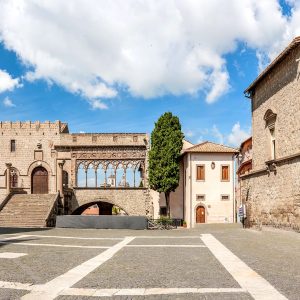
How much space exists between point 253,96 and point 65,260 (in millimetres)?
18513

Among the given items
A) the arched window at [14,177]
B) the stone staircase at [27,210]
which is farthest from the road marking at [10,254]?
the arched window at [14,177]

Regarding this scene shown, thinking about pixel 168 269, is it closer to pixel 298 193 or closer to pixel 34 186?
pixel 298 193

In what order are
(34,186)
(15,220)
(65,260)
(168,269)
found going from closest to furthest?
(168,269) < (65,260) < (15,220) < (34,186)

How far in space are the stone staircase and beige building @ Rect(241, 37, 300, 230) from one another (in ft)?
51.2

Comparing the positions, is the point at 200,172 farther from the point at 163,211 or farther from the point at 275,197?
the point at 275,197

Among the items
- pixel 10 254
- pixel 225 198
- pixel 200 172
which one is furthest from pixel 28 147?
pixel 10 254

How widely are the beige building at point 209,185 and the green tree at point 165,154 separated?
1629 millimetres

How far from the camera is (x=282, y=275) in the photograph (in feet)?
23.3

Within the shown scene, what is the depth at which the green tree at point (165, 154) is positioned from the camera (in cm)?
3650

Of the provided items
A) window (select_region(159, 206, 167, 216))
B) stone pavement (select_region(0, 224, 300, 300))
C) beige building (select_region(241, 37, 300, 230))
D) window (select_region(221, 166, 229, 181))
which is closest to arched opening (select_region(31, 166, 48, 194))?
window (select_region(159, 206, 167, 216))

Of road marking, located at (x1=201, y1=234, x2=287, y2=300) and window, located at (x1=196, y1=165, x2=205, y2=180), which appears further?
window, located at (x1=196, y1=165, x2=205, y2=180)

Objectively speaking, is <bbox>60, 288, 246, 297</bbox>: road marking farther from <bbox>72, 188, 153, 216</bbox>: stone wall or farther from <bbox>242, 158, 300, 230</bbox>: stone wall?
<bbox>72, 188, 153, 216</bbox>: stone wall

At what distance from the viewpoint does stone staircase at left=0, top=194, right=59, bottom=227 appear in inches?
1173

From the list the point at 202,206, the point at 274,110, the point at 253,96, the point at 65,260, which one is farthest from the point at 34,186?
the point at 65,260
